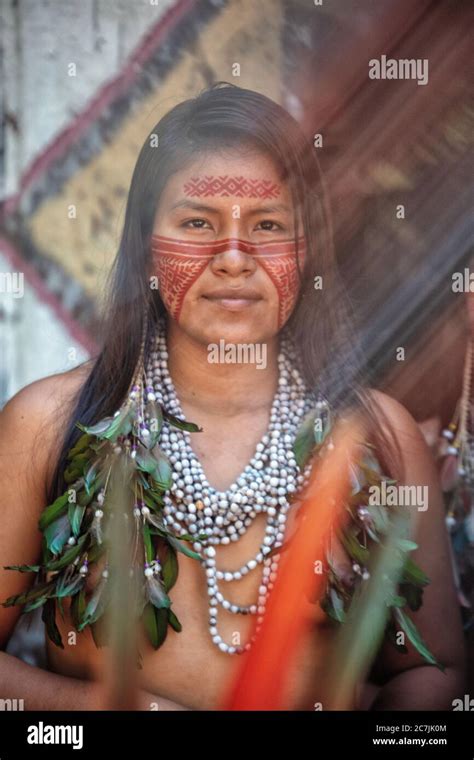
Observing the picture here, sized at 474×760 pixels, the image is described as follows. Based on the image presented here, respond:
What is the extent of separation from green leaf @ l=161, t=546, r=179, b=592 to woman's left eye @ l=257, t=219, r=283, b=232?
83 cm

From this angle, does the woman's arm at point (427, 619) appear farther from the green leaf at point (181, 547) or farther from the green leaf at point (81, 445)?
the green leaf at point (81, 445)

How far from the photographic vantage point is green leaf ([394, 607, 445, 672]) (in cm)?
250

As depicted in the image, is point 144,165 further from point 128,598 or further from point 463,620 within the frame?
point 463,620

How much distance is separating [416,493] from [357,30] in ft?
4.14

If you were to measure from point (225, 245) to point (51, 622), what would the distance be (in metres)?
1.03

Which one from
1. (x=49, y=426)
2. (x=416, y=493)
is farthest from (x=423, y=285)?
(x=49, y=426)

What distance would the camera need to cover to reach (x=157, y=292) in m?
2.61

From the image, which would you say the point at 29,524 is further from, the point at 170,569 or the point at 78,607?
the point at 170,569

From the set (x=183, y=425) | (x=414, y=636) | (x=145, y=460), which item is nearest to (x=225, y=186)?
(x=183, y=425)

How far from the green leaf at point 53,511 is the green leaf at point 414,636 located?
0.88m

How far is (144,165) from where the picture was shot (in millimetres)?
2605

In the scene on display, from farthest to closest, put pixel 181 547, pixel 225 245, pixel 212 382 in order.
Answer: pixel 212 382
pixel 225 245
pixel 181 547

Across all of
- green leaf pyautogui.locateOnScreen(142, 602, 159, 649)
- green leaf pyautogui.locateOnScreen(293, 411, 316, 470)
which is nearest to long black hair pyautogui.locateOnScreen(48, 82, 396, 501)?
green leaf pyautogui.locateOnScreen(293, 411, 316, 470)

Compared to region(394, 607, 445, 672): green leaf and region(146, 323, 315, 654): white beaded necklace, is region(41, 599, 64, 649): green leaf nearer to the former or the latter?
region(146, 323, 315, 654): white beaded necklace
